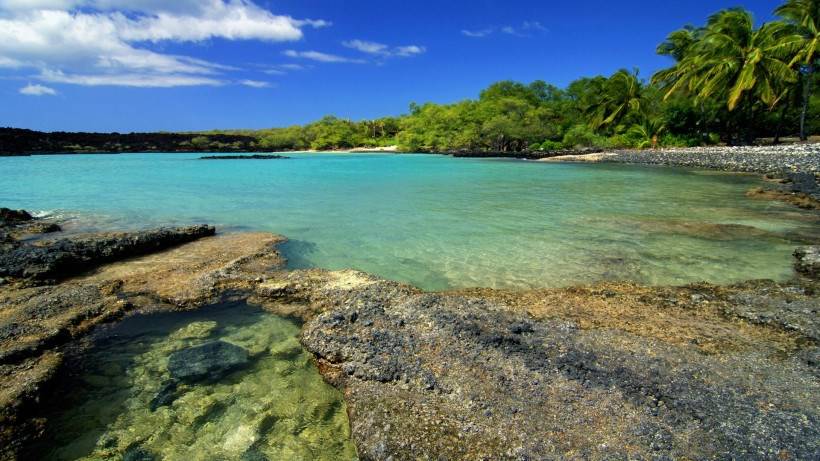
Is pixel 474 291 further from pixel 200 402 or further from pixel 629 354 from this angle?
pixel 200 402

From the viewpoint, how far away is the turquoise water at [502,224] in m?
7.29

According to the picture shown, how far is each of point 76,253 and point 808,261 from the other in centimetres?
1267

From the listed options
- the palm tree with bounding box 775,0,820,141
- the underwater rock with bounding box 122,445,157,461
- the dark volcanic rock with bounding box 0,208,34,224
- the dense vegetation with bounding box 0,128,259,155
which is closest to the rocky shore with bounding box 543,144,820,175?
the palm tree with bounding box 775,0,820,141

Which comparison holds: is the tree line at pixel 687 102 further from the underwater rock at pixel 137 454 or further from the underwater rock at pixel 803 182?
the underwater rock at pixel 137 454

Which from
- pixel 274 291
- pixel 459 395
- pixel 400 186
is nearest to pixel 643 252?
pixel 459 395

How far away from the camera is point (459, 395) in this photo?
11.2 feet

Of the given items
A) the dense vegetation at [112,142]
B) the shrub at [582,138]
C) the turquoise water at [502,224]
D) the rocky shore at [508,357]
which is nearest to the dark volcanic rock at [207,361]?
the rocky shore at [508,357]

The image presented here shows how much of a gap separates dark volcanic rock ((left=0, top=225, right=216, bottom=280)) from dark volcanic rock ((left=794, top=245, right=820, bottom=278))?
11.7m

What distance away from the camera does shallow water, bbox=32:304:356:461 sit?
3223 millimetres

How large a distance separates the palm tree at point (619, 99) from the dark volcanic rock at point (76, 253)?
5025 cm

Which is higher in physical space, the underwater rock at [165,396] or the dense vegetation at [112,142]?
the dense vegetation at [112,142]

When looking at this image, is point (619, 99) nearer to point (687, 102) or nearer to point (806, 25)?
point (687, 102)

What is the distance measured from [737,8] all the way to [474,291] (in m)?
43.4

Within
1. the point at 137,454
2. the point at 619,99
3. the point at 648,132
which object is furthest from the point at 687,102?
the point at 137,454
